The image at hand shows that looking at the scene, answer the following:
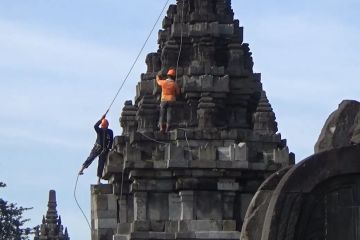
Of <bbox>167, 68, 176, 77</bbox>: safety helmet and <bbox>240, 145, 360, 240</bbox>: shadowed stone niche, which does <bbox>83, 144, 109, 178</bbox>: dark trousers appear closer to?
<bbox>167, 68, 176, 77</bbox>: safety helmet

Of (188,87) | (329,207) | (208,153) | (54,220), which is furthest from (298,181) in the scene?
(54,220)

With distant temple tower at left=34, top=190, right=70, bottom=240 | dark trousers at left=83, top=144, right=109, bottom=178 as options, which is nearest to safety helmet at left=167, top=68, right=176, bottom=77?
dark trousers at left=83, top=144, right=109, bottom=178

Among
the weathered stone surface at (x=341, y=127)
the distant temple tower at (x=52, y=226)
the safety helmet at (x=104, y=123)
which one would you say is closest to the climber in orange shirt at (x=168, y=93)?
the safety helmet at (x=104, y=123)

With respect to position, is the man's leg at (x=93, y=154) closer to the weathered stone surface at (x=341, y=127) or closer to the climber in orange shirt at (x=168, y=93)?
the climber in orange shirt at (x=168, y=93)

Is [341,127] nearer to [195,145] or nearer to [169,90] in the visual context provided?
[195,145]

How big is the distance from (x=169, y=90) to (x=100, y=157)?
2452mm

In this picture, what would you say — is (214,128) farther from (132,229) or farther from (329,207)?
(329,207)

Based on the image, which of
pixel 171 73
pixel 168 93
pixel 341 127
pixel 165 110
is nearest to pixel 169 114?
pixel 165 110

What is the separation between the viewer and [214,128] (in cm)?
3331

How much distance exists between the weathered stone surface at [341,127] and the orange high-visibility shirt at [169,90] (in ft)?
57.1

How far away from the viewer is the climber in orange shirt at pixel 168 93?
3378 cm

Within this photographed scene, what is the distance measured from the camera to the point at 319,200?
1588cm

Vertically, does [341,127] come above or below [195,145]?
below

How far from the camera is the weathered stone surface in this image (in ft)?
54.0
